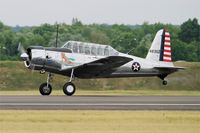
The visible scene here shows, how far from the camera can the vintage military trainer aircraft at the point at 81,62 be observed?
129ft

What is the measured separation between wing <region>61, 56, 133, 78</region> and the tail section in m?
4.16

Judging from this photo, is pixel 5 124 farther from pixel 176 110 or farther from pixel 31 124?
pixel 176 110

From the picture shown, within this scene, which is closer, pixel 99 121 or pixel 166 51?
pixel 99 121

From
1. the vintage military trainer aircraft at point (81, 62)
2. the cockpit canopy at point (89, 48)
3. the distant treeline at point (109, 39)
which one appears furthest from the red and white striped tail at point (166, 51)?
the distant treeline at point (109, 39)

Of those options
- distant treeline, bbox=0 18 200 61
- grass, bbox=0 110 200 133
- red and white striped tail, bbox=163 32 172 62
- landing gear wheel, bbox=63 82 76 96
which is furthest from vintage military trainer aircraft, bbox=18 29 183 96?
distant treeline, bbox=0 18 200 61

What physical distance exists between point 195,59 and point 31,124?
80.8 meters

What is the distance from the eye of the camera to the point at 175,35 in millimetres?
124938

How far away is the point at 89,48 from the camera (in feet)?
134

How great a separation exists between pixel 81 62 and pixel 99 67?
101cm

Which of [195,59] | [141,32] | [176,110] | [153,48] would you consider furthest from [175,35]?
[176,110]

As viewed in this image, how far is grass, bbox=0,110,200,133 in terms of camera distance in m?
20.7

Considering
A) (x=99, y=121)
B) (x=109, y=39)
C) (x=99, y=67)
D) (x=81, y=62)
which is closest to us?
(x=99, y=121)

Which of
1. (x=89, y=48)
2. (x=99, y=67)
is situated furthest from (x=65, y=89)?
(x=89, y=48)

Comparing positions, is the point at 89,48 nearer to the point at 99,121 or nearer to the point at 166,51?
the point at 166,51
